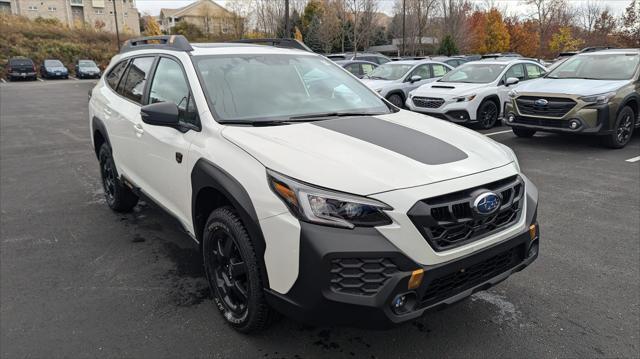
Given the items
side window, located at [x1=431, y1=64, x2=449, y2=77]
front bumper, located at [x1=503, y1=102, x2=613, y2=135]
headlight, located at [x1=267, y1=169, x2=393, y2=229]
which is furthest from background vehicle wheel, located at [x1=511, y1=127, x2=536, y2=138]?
headlight, located at [x1=267, y1=169, x2=393, y2=229]

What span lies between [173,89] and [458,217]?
7.71ft

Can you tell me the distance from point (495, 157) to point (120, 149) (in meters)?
3.36

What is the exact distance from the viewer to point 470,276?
8.14 ft

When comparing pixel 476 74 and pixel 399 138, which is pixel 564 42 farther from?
pixel 399 138

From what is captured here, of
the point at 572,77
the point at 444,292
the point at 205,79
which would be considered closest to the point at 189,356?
→ the point at 444,292

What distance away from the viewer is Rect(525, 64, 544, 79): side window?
466 inches

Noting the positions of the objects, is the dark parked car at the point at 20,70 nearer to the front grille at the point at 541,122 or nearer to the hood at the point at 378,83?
the hood at the point at 378,83

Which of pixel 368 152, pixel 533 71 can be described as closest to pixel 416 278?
pixel 368 152

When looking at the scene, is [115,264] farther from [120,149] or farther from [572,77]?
[572,77]

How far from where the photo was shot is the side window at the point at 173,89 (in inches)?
125

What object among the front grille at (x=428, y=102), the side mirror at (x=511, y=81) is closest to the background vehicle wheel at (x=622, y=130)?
the side mirror at (x=511, y=81)

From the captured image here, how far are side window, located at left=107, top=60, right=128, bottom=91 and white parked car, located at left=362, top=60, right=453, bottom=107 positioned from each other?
8.01 metres

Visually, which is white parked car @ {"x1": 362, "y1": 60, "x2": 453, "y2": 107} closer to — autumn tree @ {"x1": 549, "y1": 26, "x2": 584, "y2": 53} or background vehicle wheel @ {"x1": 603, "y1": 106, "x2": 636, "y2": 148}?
background vehicle wheel @ {"x1": 603, "y1": 106, "x2": 636, "y2": 148}

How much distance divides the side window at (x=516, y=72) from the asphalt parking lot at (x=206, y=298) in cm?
591
